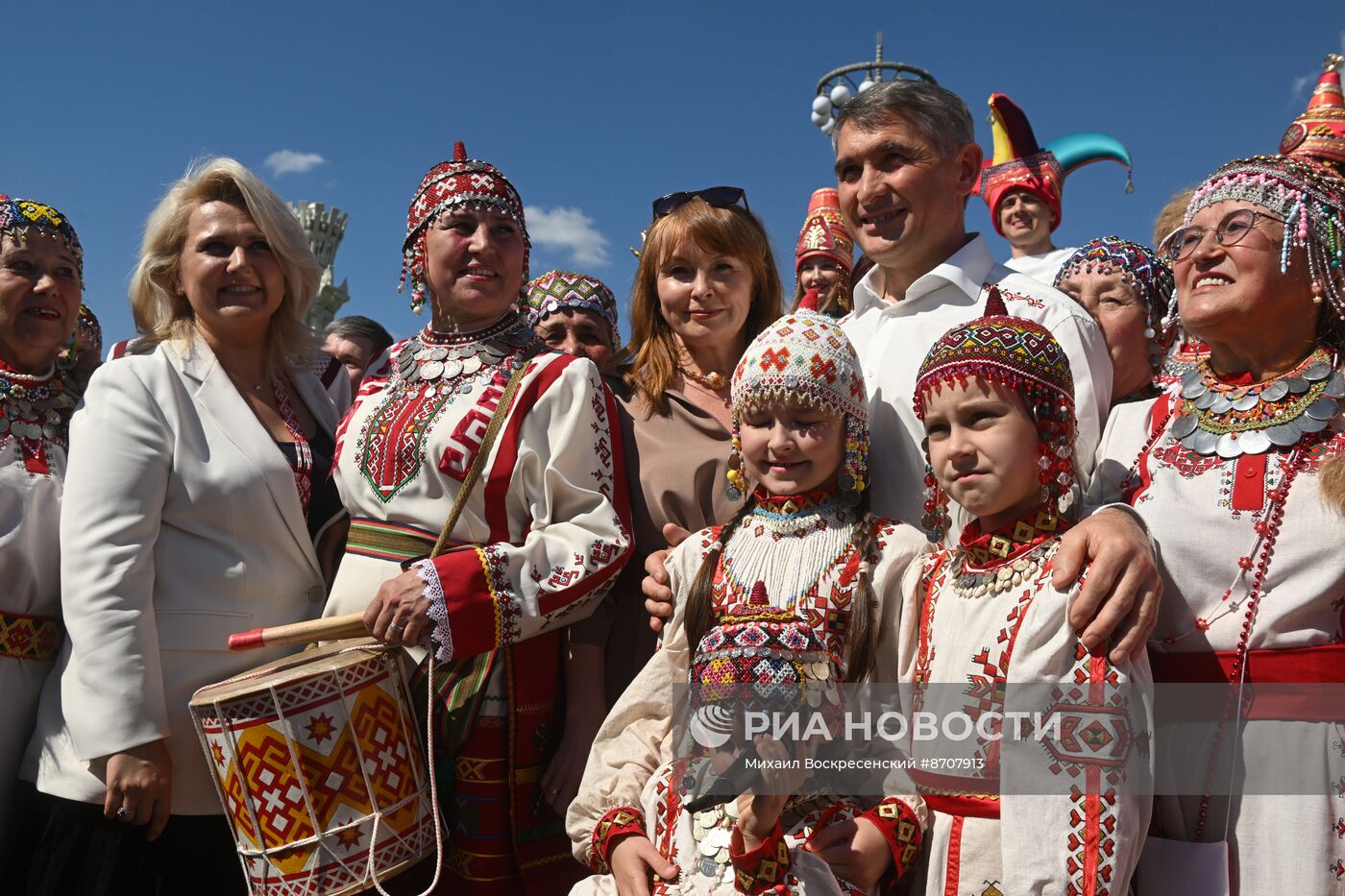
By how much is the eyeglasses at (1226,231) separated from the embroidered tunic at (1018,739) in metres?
0.79

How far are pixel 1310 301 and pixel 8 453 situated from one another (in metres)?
3.84

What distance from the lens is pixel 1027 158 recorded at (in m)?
7.54

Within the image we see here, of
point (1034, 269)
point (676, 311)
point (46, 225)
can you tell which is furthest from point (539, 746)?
point (1034, 269)

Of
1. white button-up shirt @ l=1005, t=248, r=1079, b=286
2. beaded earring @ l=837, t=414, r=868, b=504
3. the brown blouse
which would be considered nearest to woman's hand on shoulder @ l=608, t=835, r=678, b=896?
the brown blouse

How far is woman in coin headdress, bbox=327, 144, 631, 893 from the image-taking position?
3.07 metres

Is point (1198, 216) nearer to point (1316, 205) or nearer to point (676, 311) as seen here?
point (1316, 205)

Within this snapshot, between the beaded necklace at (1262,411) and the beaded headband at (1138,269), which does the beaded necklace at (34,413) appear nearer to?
the beaded necklace at (1262,411)

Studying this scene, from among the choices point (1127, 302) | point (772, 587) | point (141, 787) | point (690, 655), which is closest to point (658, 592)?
point (690, 655)

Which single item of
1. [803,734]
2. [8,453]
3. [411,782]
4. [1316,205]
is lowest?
[411,782]

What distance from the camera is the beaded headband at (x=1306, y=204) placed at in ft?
8.23

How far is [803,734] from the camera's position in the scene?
2.49 m

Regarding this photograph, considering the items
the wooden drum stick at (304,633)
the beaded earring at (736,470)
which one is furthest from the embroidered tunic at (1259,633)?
the wooden drum stick at (304,633)

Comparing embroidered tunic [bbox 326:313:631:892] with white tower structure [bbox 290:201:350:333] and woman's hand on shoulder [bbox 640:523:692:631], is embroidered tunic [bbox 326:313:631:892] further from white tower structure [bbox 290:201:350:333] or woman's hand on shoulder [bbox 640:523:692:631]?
white tower structure [bbox 290:201:350:333]

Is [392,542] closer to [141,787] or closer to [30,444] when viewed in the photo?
[141,787]
